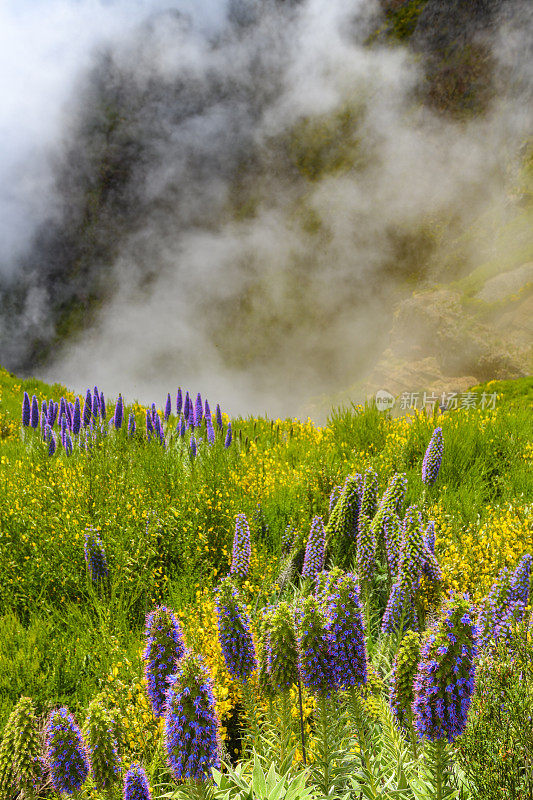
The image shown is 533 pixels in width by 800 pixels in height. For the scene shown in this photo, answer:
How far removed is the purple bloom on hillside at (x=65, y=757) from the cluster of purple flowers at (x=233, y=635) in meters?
0.66

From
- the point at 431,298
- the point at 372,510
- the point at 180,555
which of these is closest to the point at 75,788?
the point at 372,510

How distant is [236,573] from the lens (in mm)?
3943

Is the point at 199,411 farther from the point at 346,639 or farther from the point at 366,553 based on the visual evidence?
the point at 346,639

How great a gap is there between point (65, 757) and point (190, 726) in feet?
1.99

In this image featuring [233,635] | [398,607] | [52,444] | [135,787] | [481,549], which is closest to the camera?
[135,787]

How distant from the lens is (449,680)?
1.70 metres

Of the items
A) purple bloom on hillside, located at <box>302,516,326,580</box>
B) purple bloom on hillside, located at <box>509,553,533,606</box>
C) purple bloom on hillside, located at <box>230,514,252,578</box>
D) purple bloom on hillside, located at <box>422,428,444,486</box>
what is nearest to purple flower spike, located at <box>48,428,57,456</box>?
purple bloom on hillside, located at <box>230,514,252,578</box>

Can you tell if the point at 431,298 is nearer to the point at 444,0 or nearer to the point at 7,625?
the point at 444,0

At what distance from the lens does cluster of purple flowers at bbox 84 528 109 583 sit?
14.0ft

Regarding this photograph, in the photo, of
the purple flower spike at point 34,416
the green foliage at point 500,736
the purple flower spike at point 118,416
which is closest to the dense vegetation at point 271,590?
the green foliage at point 500,736

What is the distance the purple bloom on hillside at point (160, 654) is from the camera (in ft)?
6.81

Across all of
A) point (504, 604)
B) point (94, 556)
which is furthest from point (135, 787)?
Answer: point (94, 556)

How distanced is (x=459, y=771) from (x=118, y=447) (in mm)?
6561

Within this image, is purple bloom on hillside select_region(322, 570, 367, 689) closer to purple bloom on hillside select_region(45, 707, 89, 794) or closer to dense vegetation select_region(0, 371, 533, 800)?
dense vegetation select_region(0, 371, 533, 800)
